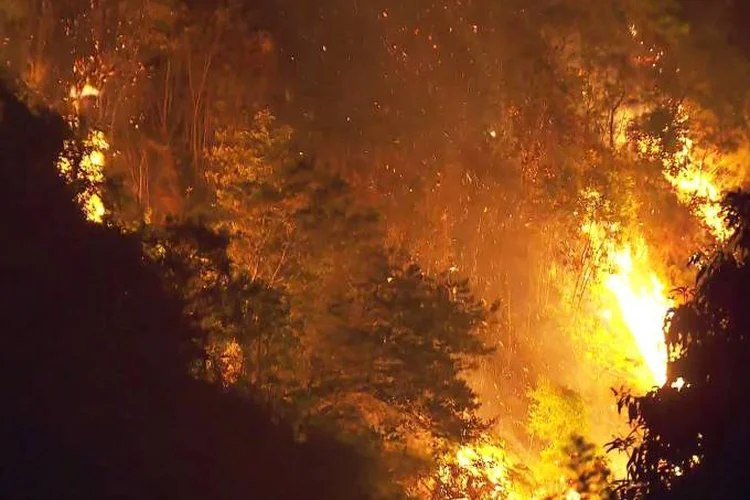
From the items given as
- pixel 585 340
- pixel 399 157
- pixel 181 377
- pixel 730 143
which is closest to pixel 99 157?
pixel 181 377

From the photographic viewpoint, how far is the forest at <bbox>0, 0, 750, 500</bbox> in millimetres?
8461

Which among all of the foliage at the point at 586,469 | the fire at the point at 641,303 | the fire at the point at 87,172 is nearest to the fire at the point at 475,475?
the foliage at the point at 586,469

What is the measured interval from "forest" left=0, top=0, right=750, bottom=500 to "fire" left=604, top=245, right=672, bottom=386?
0.09m

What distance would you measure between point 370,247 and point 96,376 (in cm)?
676

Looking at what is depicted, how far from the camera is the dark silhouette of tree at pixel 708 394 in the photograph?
5.89m

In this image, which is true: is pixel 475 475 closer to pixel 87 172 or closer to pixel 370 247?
pixel 370 247

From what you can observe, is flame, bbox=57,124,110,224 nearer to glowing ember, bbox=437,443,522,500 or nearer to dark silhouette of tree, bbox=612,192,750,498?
dark silhouette of tree, bbox=612,192,750,498

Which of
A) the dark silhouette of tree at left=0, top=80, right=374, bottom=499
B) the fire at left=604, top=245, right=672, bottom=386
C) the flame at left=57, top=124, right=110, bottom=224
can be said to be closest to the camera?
the dark silhouette of tree at left=0, top=80, right=374, bottom=499

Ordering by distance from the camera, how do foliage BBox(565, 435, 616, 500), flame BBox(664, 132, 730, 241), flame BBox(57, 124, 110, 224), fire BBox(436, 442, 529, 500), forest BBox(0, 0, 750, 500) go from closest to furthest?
forest BBox(0, 0, 750, 500) → flame BBox(57, 124, 110, 224) → fire BBox(436, 442, 529, 500) → foliage BBox(565, 435, 616, 500) → flame BBox(664, 132, 730, 241)

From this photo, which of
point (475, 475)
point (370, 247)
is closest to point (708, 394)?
point (370, 247)

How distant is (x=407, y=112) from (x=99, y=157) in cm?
1510

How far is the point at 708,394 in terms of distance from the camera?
613 centimetres

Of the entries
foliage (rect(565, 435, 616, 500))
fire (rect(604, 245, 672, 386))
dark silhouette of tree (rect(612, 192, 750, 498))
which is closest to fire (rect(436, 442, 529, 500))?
foliage (rect(565, 435, 616, 500))

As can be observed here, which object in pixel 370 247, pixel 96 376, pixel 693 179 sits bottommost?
pixel 96 376
